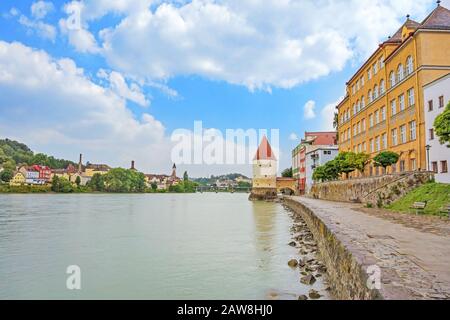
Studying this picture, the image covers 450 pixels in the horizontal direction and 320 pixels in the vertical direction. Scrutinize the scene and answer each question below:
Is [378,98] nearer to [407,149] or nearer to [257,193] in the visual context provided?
[407,149]

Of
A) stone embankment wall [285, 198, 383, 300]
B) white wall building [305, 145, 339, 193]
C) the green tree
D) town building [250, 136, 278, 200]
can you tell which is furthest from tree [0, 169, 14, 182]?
stone embankment wall [285, 198, 383, 300]

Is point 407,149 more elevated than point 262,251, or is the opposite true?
point 407,149

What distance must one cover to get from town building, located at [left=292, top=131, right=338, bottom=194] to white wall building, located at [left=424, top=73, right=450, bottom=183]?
102 ft

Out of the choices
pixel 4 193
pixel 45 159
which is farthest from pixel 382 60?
pixel 45 159

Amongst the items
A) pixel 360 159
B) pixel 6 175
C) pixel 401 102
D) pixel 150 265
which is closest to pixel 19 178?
pixel 6 175

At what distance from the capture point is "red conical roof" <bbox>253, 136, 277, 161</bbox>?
71.4 metres

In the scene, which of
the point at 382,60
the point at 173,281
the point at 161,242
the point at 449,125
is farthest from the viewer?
the point at 382,60

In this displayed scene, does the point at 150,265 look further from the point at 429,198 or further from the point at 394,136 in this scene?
the point at 394,136

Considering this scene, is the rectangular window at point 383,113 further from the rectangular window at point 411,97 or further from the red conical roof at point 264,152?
the red conical roof at point 264,152

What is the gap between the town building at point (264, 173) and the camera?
66.2 metres

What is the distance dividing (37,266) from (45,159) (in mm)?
129072

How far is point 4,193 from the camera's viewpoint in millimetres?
78688

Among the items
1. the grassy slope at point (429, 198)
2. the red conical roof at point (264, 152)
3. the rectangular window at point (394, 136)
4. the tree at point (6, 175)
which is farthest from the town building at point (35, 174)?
the grassy slope at point (429, 198)

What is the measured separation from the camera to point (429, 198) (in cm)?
1594
